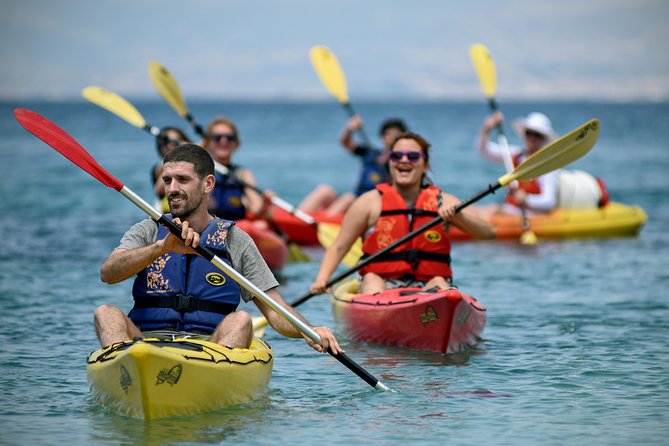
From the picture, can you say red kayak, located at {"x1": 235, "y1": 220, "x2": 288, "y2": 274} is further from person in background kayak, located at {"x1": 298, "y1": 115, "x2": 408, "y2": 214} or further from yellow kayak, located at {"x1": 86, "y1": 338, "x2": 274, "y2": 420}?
yellow kayak, located at {"x1": 86, "y1": 338, "x2": 274, "y2": 420}

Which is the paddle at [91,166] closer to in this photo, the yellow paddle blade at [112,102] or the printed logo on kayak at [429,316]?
the printed logo on kayak at [429,316]

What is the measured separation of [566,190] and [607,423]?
8733 millimetres

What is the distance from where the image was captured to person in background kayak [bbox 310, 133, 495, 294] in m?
7.97

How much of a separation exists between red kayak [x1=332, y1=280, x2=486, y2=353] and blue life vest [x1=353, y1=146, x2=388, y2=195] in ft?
→ 16.1

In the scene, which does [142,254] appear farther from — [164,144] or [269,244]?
[269,244]

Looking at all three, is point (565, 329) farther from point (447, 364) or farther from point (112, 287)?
point (112, 287)

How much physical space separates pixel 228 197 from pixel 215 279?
5.33m

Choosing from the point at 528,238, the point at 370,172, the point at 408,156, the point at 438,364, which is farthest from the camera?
the point at 528,238

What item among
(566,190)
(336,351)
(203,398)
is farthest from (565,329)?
(566,190)

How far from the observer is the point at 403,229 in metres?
8.00

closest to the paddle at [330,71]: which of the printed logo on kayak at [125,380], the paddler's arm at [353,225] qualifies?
the paddler's arm at [353,225]

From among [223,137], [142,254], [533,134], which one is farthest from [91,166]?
[533,134]

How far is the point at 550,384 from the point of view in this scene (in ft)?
22.7

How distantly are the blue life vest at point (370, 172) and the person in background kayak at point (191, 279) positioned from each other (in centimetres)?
710
